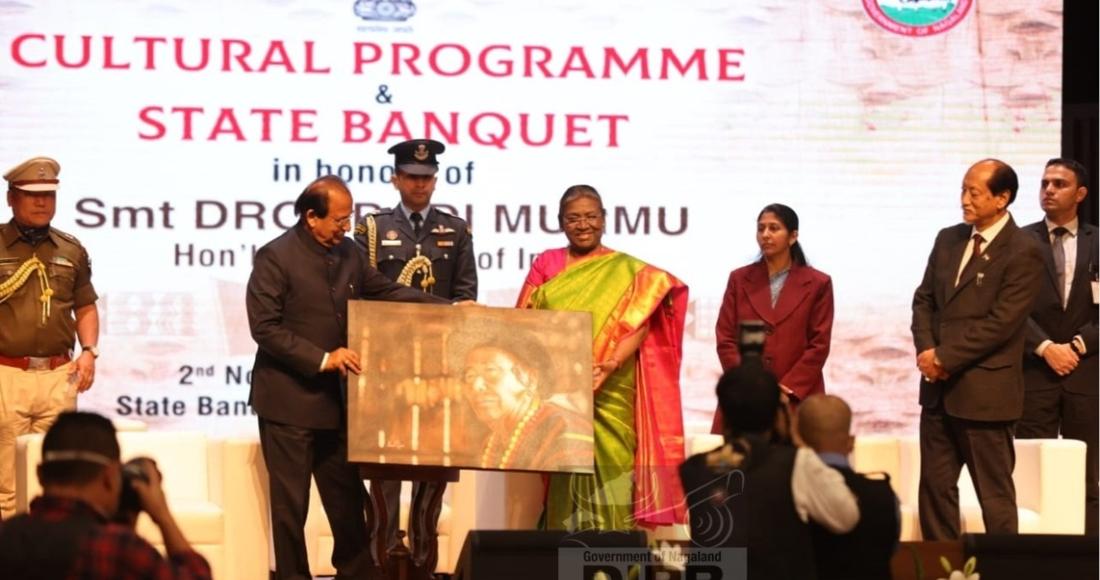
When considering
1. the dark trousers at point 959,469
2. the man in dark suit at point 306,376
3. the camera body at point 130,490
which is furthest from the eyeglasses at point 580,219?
the camera body at point 130,490

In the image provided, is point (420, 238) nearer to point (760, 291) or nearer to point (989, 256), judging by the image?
point (760, 291)

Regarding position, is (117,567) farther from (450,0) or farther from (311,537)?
(450,0)

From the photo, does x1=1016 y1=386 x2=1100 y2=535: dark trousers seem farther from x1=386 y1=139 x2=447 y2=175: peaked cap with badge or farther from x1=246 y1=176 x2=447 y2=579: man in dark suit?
x1=246 y1=176 x2=447 y2=579: man in dark suit

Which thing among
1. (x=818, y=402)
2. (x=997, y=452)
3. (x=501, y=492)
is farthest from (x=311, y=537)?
(x=818, y=402)

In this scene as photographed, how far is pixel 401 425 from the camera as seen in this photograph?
5832mm

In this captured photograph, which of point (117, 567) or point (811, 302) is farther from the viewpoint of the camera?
point (811, 302)

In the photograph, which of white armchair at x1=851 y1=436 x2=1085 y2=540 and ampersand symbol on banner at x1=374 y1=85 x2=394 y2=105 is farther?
ampersand symbol on banner at x1=374 y1=85 x2=394 y2=105

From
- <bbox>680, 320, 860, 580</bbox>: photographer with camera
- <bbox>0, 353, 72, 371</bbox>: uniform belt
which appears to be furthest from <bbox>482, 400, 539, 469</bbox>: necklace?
<bbox>0, 353, 72, 371</bbox>: uniform belt

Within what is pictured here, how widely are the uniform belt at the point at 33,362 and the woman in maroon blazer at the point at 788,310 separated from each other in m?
2.39

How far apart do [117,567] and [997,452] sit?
358cm

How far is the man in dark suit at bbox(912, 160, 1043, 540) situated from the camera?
20.4ft

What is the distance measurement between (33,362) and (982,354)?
327 cm

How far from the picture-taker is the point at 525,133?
26.6ft

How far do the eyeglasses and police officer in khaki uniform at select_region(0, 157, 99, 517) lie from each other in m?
1.81
